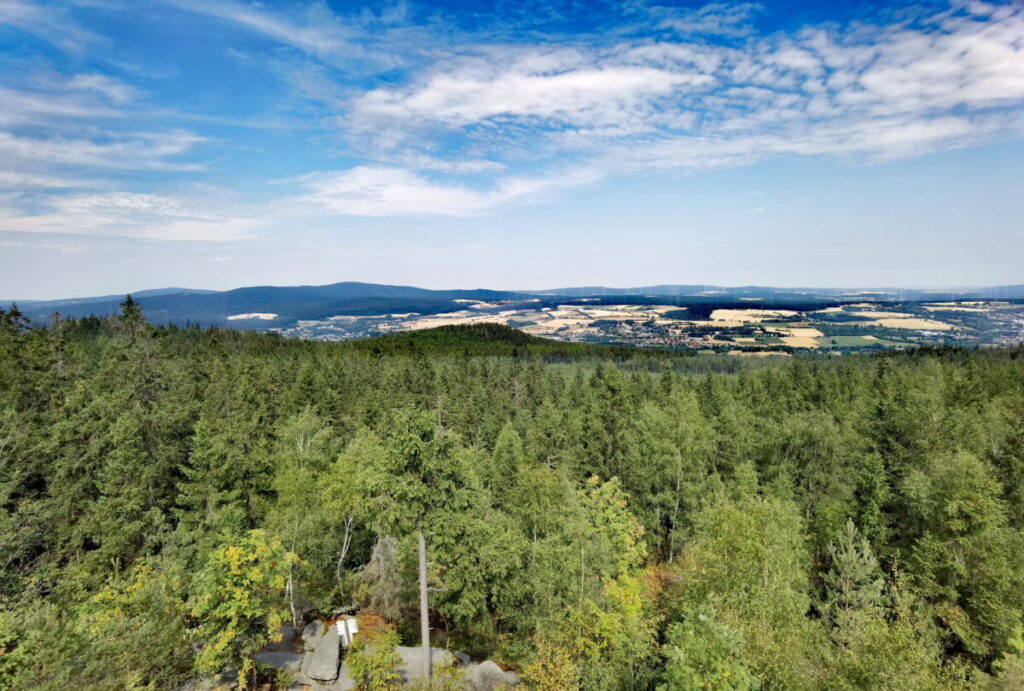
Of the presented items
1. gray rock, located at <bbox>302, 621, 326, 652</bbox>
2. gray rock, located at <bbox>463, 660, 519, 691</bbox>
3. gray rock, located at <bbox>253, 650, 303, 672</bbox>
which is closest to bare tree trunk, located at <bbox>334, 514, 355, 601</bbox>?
gray rock, located at <bbox>302, 621, 326, 652</bbox>

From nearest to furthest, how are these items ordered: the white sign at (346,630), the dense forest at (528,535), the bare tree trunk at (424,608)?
1. the dense forest at (528,535)
2. the bare tree trunk at (424,608)
3. the white sign at (346,630)

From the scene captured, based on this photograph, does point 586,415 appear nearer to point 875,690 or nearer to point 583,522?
point 583,522

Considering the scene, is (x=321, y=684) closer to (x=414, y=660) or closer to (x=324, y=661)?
(x=324, y=661)

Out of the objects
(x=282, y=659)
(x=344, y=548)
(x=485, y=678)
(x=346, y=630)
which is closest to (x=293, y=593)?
(x=282, y=659)

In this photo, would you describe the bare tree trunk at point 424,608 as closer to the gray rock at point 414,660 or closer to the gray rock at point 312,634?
the gray rock at point 414,660

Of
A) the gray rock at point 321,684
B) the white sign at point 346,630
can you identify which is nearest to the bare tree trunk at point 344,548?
the white sign at point 346,630

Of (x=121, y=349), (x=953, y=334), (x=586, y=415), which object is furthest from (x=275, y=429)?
(x=953, y=334)
